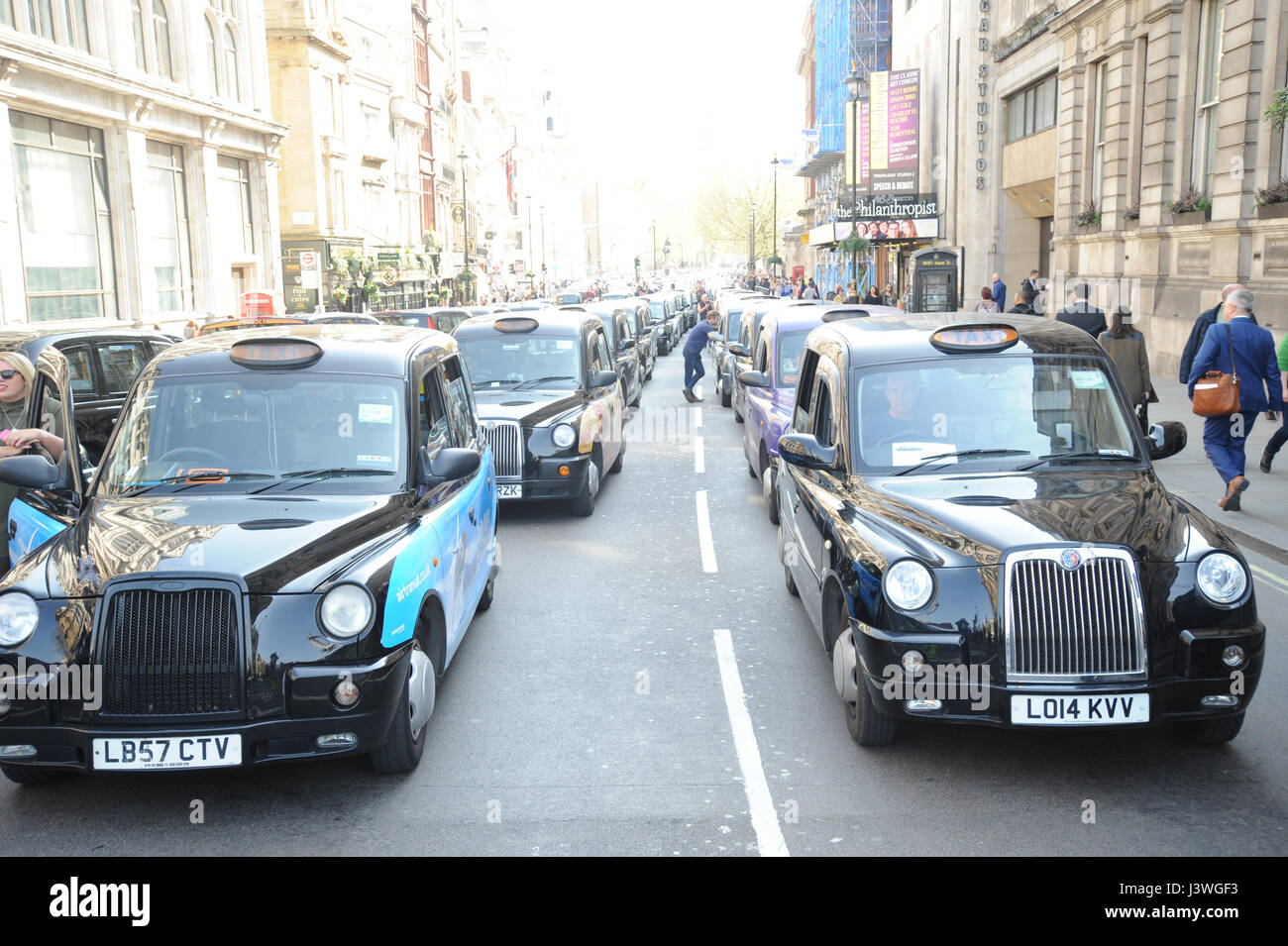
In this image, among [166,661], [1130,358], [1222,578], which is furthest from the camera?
[1130,358]

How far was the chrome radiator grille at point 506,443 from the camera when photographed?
10.9m

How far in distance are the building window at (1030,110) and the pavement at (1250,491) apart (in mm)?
19761

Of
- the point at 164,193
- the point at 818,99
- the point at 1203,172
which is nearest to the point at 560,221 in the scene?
the point at 818,99

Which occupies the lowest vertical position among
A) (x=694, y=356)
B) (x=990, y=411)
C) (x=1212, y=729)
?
(x=1212, y=729)

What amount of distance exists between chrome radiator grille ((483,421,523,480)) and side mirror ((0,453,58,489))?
210 inches

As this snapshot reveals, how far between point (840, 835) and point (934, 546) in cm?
131

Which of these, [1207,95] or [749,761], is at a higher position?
[1207,95]

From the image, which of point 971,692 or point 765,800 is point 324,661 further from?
point 971,692

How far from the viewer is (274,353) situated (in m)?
6.26

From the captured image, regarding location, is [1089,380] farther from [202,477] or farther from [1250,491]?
[1250,491]

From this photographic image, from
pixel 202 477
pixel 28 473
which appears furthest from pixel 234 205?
pixel 202 477

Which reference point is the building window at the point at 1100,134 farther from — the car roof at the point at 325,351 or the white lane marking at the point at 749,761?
the car roof at the point at 325,351

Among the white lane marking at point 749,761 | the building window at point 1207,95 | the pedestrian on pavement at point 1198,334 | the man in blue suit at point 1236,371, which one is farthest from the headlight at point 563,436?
the building window at point 1207,95

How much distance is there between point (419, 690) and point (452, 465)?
1359mm
